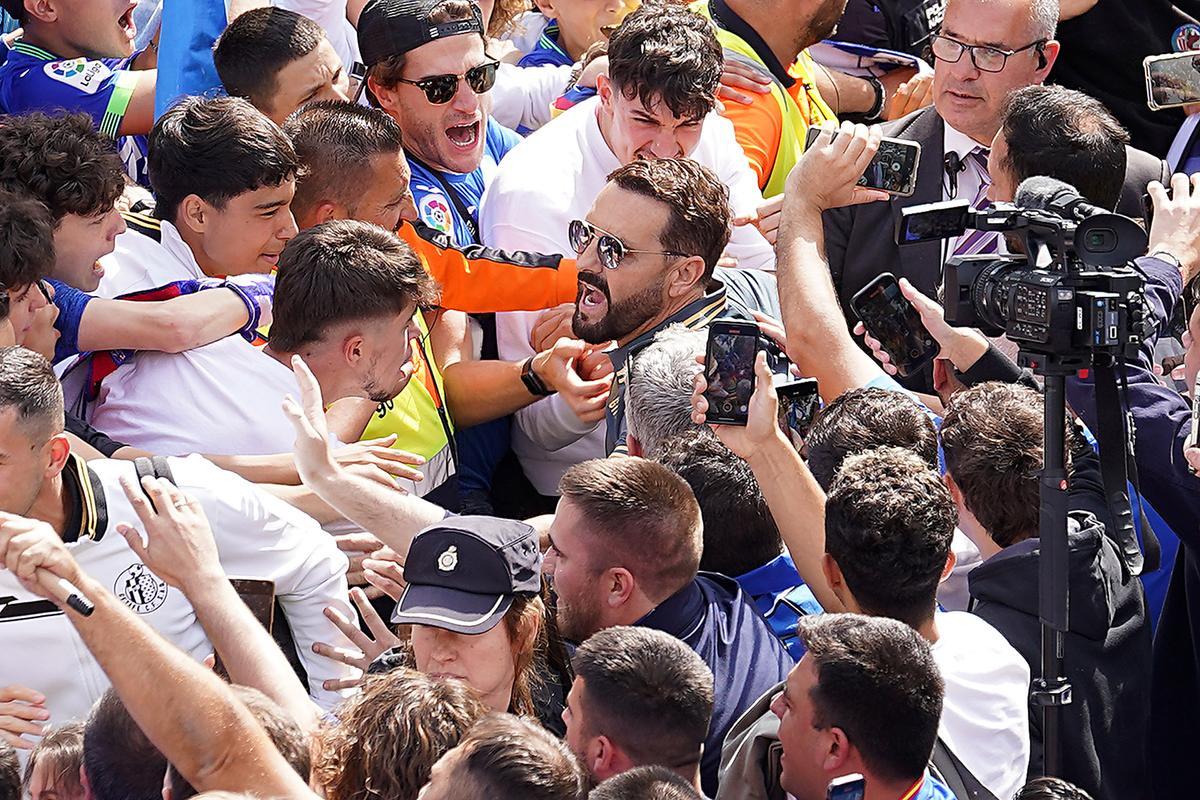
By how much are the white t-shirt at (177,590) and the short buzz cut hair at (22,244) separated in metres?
0.59

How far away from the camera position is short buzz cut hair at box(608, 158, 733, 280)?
5.16 meters

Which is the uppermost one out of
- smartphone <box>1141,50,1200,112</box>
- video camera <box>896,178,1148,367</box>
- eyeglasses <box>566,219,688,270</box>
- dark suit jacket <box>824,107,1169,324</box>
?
video camera <box>896,178,1148,367</box>

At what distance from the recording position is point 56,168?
15.1 feet

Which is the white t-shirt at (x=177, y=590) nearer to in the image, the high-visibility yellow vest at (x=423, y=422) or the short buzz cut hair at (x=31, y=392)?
the short buzz cut hair at (x=31, y=392)

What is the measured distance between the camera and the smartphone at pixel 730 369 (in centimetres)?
414

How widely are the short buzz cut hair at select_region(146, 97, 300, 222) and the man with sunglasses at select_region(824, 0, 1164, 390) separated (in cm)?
194

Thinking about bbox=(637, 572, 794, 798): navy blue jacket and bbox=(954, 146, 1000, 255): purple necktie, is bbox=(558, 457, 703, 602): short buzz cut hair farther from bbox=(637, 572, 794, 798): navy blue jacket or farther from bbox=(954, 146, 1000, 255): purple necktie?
bbox=(954, 146, 1000, 255): purple necktie

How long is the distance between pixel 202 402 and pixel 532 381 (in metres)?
1.04

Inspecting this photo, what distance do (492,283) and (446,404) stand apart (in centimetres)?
41

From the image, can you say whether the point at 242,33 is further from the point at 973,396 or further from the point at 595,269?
the point at 973,396

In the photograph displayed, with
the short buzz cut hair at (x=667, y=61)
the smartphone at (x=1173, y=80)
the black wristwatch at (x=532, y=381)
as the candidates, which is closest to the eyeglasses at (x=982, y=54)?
the smartphone at (x=1173, y=80)

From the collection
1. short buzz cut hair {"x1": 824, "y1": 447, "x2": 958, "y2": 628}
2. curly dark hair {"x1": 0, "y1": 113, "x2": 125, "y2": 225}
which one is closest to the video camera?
short buzz cut hair {"x1": 824, "y1": 447, "x2": 958, "y2": 628}

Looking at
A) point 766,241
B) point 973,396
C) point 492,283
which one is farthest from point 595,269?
point 973,396

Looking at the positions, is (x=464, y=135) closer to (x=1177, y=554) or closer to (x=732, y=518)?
(x=732, y=518)
